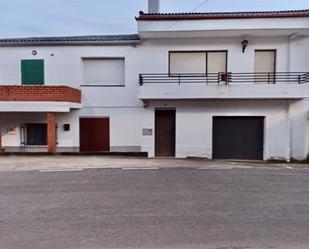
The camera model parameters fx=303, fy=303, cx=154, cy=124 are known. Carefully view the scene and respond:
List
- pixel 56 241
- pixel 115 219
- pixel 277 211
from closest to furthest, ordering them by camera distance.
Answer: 1. pixel 56 241
2. pixel 115 219
3. pixel 277 211

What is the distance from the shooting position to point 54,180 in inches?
334

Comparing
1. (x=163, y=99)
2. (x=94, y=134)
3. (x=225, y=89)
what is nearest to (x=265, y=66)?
(x=225, y=89)

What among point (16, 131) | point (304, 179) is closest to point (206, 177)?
point (304, 179)

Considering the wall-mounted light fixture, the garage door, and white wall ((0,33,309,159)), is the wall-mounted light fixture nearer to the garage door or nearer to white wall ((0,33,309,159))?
white wall ((0,33,309,159))

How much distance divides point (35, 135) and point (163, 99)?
6.53 meters

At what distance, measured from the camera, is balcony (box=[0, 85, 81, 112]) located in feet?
43.3

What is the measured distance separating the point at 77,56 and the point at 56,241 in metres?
11.7

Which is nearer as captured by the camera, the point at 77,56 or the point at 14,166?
the point at 14,166

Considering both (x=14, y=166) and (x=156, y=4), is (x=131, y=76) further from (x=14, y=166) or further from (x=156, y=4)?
(x=14, y=166)

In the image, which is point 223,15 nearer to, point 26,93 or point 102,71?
point 102,71

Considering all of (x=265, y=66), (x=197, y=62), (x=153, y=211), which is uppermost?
(x=197, y=62)

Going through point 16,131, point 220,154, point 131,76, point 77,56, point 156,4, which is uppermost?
point 156,4

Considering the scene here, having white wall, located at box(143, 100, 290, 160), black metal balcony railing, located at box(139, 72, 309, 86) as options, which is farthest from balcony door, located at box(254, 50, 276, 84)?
white wall, located at box(143, 100, 290, 160)

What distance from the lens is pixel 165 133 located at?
1484cm
